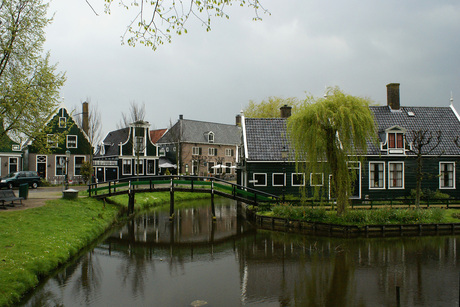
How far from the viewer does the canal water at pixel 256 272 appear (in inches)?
382

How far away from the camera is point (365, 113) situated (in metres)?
17.7

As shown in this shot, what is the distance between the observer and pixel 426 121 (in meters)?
27.2

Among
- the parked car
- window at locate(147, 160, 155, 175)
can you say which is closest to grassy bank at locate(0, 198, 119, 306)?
the parked car

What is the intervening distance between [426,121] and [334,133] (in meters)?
13.3

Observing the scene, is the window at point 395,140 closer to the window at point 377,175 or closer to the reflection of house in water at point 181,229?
the window at point 377,175

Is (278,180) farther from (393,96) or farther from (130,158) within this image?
(130,158)

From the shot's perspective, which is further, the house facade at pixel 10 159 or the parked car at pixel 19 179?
the house facade at pixel 10 159

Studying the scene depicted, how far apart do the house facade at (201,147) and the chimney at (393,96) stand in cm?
2539

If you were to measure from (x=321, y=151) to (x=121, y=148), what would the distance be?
1061 inches

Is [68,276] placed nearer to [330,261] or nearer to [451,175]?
[330,261]

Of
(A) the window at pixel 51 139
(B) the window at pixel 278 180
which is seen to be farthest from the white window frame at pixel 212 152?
(A) the window at pixel 51 139

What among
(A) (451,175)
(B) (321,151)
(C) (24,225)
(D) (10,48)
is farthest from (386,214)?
(D) (10,48)

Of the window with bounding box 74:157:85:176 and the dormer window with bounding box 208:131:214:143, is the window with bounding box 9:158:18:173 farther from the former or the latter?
the dormer window with bounding box 208:131:214:143

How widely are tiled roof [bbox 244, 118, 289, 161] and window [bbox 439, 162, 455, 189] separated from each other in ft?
36.8
